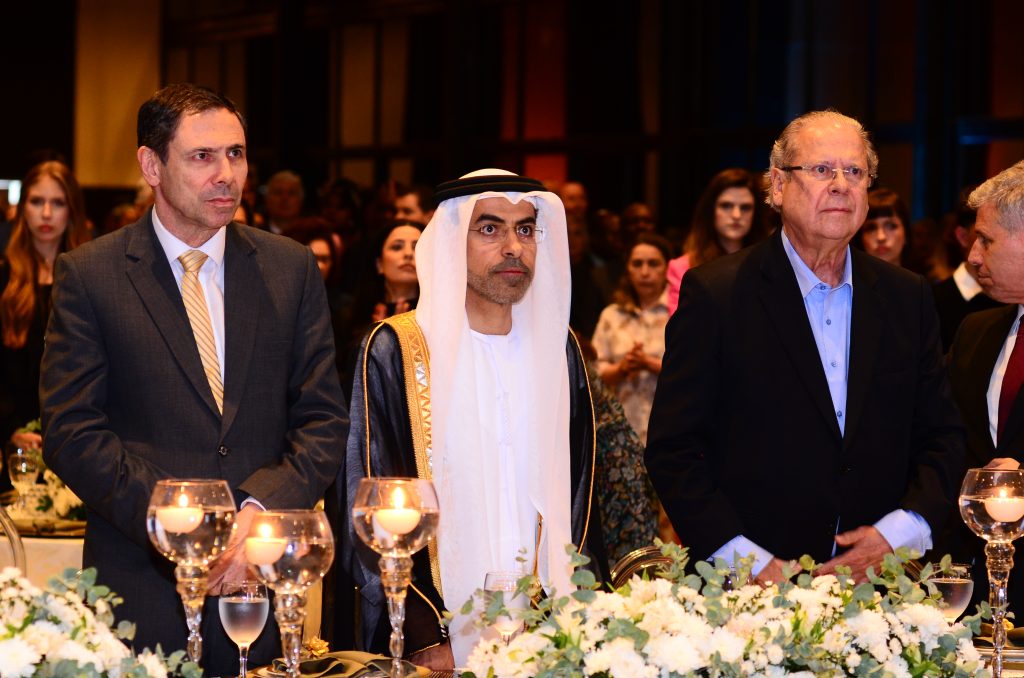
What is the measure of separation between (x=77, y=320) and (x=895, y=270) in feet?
6.24

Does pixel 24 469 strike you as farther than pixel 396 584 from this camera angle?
Yes

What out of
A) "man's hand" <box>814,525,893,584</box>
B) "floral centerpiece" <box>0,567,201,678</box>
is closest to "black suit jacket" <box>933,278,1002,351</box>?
"man's hand" <box>814,525,893,584</box>

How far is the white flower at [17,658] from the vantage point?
1973 mm

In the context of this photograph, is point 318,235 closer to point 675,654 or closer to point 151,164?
point 151,164

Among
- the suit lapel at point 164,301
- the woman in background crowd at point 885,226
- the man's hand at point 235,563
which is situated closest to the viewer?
the man's hand at point 235,563

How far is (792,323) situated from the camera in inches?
134

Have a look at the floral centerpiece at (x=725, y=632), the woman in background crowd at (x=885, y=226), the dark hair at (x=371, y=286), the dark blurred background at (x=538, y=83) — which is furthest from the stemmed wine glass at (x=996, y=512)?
the dark blurred background at (x=538, y=83)

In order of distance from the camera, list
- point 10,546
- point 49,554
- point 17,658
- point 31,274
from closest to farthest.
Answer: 1. point 17,658
2. point 10,546
3. point 49,554
4. point 31,274

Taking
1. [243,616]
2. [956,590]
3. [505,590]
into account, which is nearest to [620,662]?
[505,590]

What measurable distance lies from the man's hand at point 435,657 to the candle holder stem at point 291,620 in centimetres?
113

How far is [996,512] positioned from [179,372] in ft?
5.46

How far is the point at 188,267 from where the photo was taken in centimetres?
323

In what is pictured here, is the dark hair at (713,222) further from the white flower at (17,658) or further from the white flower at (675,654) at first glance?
the white flower at (17,658)

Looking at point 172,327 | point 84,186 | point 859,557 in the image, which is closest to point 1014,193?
point 859,557
